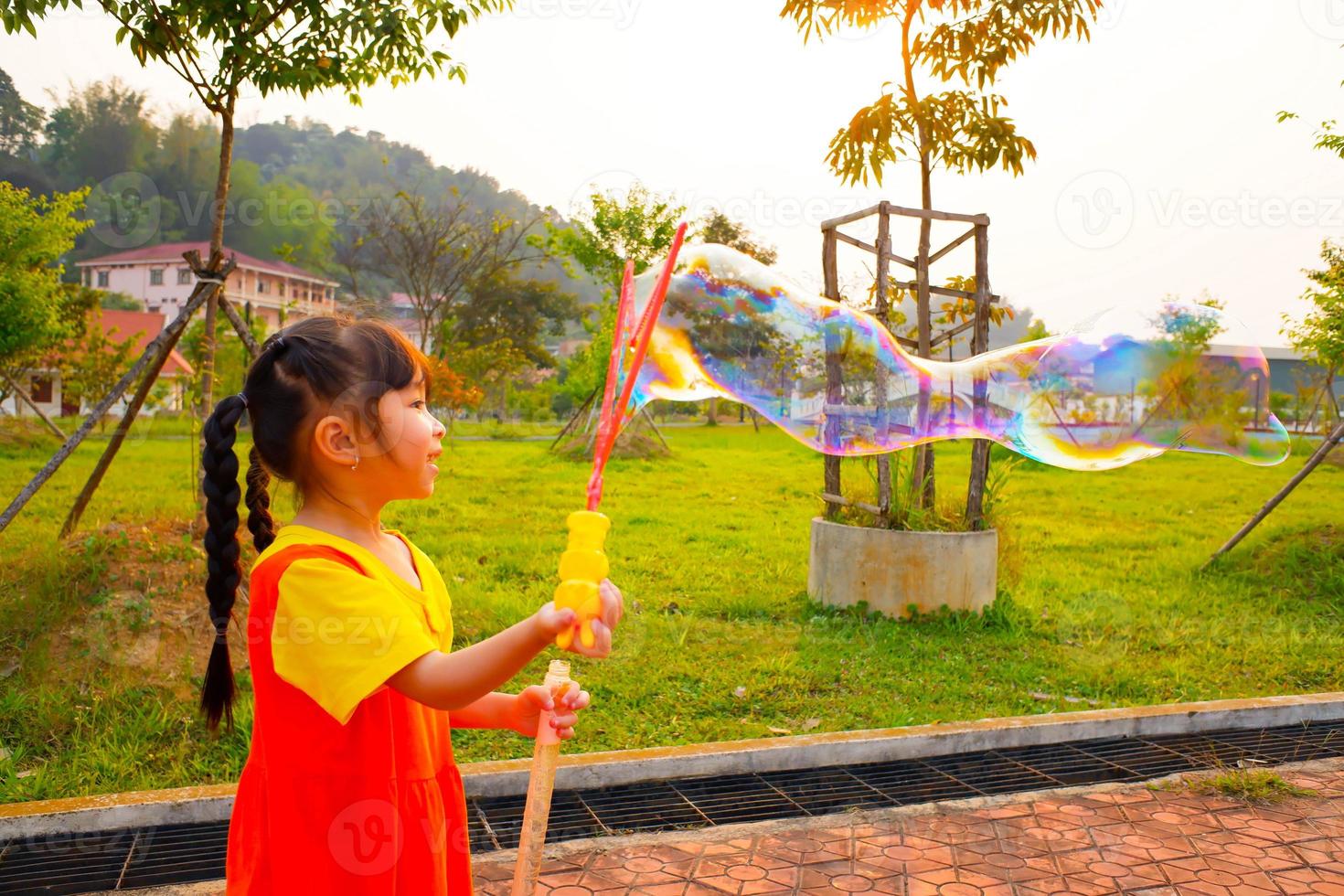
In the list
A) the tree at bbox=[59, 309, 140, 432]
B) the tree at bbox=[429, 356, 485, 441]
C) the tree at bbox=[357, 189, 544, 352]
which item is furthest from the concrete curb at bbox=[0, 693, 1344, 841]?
the tree at bbox=[357, 189, 544, 352]

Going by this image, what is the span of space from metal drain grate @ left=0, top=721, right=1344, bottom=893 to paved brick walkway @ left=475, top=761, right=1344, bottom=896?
0.17 metres

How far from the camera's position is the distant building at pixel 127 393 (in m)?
16.1

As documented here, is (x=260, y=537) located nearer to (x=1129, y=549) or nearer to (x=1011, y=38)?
A: (x=1011, y=38)

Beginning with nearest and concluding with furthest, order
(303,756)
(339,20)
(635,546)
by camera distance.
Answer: (303,756)
(339,20)
(635,546)

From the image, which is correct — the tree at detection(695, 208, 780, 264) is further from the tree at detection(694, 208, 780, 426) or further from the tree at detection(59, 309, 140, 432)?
the tree at detection(59, 309, 140, 432)

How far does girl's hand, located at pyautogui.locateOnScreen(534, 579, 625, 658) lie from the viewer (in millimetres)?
1291

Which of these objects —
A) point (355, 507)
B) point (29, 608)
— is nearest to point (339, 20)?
point (29, 608)

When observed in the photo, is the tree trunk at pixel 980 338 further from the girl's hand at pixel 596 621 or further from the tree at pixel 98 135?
the tree at pixel 98 135

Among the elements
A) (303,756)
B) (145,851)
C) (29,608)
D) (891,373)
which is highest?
(891,373)

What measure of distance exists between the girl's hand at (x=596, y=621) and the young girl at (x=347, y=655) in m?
0.13

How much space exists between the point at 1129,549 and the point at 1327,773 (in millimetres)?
5060

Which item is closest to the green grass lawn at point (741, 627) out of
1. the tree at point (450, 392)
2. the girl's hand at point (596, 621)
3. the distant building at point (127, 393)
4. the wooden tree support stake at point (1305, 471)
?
the wooden tree support stake at point (1305, 471)

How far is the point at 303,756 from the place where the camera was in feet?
5.29

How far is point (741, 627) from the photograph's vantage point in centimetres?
580
